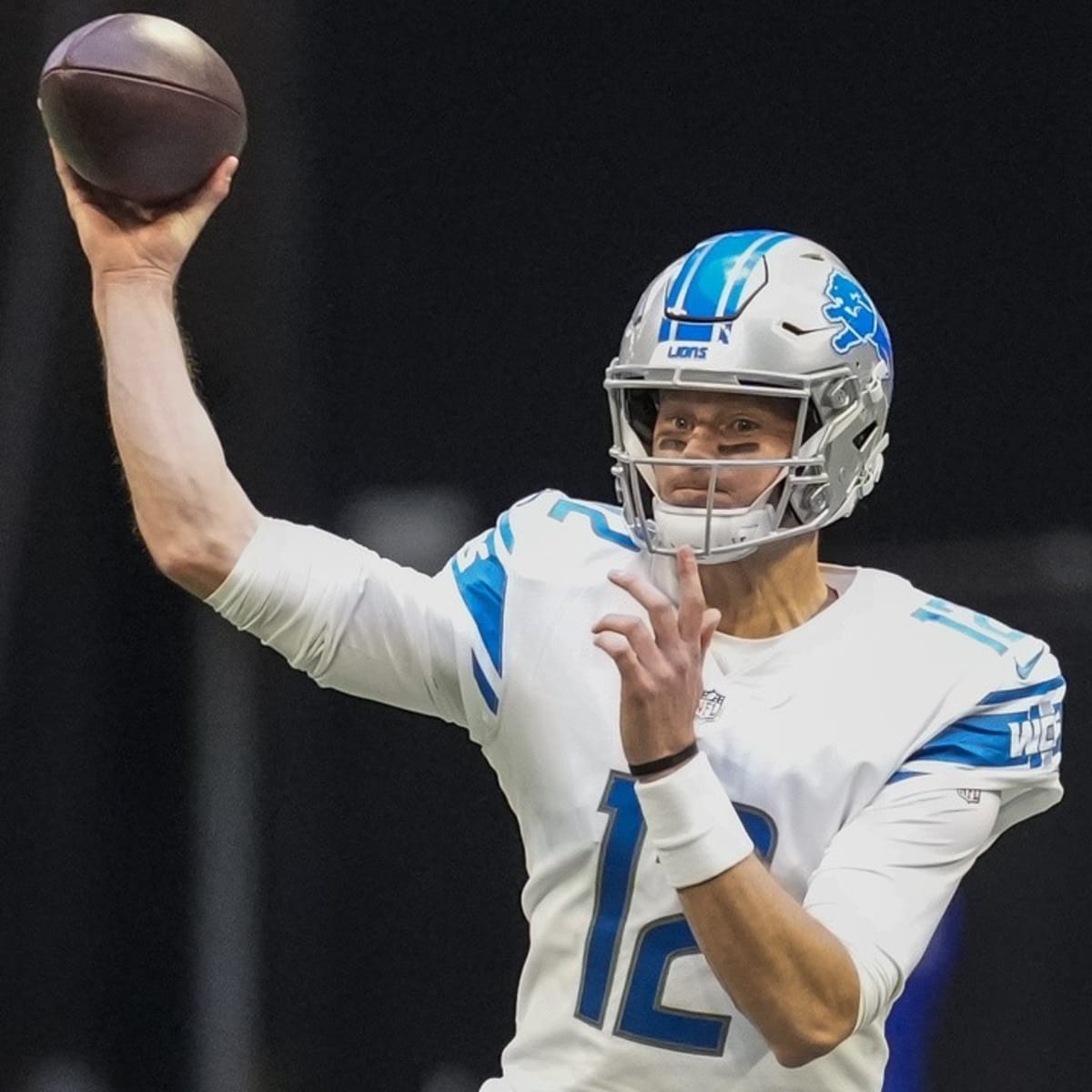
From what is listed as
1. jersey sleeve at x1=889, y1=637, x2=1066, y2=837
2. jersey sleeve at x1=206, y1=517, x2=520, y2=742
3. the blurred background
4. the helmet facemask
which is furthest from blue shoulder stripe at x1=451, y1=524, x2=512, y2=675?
the blurred background

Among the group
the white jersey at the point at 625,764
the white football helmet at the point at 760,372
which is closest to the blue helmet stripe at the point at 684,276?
the white football helmet at the point at 760,372

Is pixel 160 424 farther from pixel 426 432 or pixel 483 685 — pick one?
pixel 426 432

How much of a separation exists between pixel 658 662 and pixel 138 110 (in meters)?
0.72

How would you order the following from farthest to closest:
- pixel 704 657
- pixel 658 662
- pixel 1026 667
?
pixel 1026 667, pixel 704 657, pixel 658 662

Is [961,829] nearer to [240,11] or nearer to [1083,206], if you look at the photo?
[1083,206]

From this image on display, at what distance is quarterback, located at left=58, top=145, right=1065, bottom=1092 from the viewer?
2062 mm

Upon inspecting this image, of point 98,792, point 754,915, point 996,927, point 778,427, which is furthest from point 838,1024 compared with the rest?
point 98,792

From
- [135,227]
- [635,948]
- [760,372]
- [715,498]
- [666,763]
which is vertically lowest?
[635,948]

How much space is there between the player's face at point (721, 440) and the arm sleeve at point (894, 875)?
305 mm

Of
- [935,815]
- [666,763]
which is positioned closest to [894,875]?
[935,815]

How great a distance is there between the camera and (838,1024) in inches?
77.9

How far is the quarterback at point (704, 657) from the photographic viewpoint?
2062 millimetres

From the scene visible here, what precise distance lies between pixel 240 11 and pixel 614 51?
53 cm

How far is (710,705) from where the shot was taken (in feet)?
7.11
